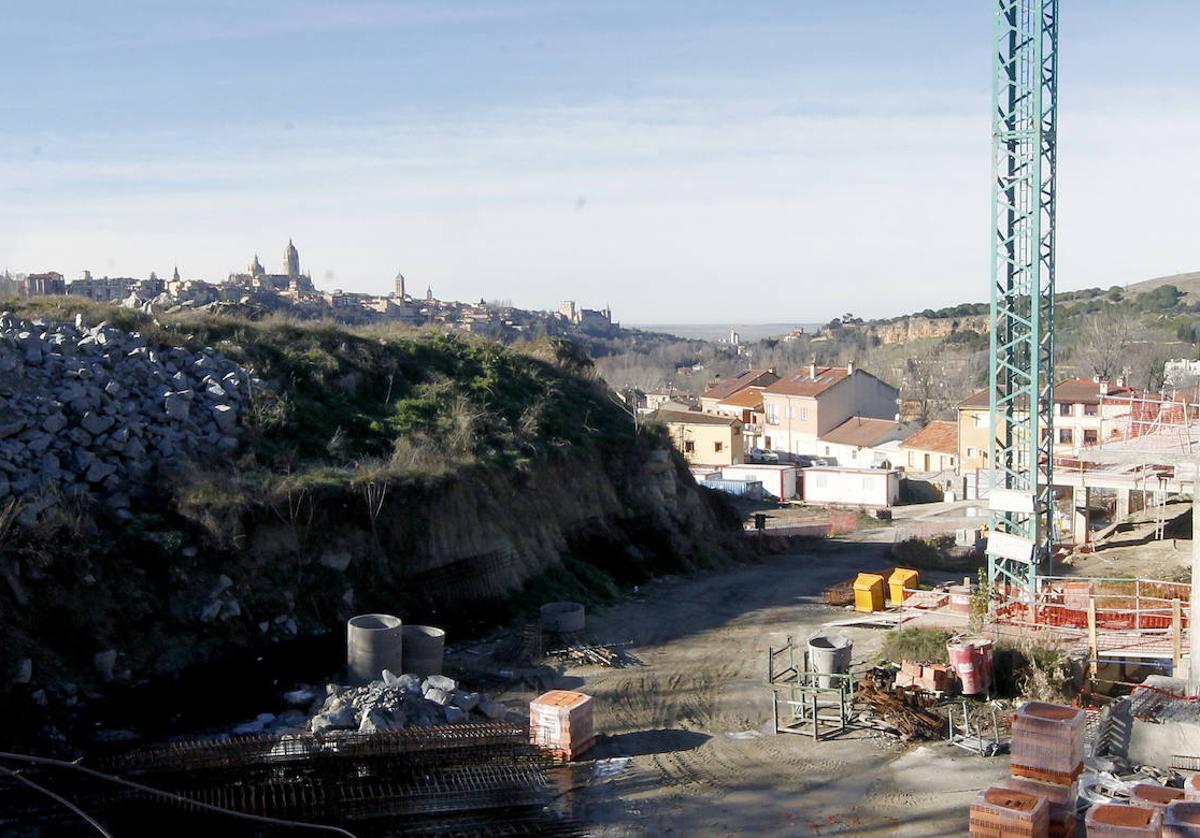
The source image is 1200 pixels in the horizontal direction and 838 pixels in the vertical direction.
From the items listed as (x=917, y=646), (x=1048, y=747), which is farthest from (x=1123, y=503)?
(x=1048, y=747)

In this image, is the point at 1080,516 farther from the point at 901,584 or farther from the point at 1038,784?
the point at 1038,784

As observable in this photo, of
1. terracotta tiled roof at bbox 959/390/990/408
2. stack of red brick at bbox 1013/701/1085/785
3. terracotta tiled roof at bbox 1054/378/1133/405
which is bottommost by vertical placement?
stack of red brick at bbox 1013/701/1085/785

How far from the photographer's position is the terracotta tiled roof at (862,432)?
2335 inches

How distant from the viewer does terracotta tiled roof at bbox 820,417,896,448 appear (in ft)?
195

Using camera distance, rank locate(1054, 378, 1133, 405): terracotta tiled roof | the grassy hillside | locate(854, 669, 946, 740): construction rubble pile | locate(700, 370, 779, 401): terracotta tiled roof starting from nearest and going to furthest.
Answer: locate(854, 669, 946, 740): construction rubble pile < the grassy hillside < locate(1054, 378, 1133, 405): terracotta tiled roof < locate(700, 370, 779, 401): terracotta tiled roof

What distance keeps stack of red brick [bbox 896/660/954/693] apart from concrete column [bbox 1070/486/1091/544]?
16909 mm

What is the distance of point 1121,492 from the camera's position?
3706 cm

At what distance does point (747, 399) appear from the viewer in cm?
7044

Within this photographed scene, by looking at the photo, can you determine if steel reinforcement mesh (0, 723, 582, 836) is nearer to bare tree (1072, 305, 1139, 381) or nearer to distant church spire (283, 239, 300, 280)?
bare tree (1072, 305, 1139, 381)

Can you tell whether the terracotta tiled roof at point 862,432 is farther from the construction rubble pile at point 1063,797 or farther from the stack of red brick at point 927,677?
the construction rubble pile at point 1063,797

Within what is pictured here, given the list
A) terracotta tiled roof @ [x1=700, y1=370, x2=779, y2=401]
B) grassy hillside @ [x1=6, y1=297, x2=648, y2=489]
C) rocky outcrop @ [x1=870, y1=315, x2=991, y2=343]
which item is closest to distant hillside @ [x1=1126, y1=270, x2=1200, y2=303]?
rocky outcrop @ [x1=870, y1=315, x2=991, y2=343]

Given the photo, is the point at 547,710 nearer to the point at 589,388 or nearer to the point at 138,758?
the point at 138,758

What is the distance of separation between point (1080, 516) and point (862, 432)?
92.3 ft

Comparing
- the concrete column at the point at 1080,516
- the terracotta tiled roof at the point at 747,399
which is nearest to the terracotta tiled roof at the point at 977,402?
the terracotta tiled roof at the point at 747,399
